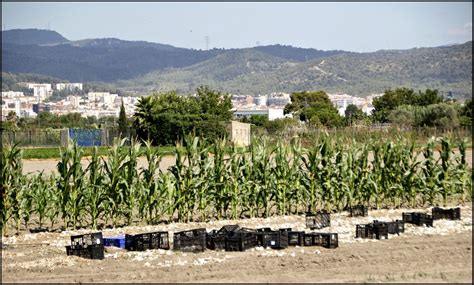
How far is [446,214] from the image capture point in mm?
15203

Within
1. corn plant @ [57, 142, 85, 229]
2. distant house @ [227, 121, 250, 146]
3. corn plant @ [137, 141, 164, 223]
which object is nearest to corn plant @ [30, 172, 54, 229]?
corn plant @ [57, 142, 85, 229]

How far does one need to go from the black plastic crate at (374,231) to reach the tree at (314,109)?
208 ft

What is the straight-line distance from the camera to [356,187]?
54.0 ft

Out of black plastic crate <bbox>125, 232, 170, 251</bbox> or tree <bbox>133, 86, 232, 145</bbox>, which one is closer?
black plastic crate <bbox>125, 232, 170, 251</bbox>

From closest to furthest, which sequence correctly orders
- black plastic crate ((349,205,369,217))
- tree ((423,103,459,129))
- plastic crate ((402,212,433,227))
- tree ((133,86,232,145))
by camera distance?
plastic crate ((402,212,433,227))
black plastic crate ((349,205,369,217))
tree ((133,86,232,145))
tree ((423,103,459,129))

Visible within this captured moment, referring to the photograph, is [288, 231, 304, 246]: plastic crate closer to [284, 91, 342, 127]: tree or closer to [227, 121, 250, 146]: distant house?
[227, 121, 250, 146]: distant house

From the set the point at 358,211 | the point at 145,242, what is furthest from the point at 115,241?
the point at 358,211

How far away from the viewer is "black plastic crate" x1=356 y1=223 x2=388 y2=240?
1318cm

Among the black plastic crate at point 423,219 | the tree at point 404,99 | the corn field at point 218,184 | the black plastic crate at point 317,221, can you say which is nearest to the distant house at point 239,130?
the corn field at point 218,184

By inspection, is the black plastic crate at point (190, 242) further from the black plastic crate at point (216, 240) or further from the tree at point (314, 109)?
the tree at point (314, 109)

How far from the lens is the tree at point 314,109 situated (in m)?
82.2

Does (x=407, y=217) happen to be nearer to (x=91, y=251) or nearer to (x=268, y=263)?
(x=268, y=263)

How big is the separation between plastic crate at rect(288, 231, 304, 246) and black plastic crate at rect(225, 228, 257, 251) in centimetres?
65

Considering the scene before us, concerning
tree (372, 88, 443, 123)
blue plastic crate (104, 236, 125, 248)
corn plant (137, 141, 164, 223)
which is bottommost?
blue plastic crate (104, 236, 125, 248)
